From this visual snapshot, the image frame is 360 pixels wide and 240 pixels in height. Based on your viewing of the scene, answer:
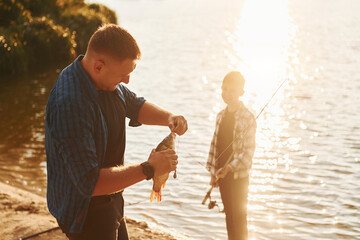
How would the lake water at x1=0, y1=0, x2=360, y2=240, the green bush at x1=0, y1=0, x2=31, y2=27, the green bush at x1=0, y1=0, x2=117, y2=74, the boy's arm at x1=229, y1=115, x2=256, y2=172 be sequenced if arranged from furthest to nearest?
1. the green bush at x1=0, y1=0, x2=31, y2=27
2. the green bush at x1=0, y1=0, x2=117, y2=74
3. the lake water at x1=0, y1=0, x2=360, y2=240
4. the boy's arm at x1=229, y1=115, x2=256, y2=172

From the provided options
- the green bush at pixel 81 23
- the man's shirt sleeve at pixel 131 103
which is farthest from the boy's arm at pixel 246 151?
the green bush at pixel 81 23

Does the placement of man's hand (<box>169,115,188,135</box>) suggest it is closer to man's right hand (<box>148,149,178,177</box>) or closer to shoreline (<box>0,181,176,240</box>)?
man's right hand (<box>148,149,178,177</box>)

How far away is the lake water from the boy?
6.78 feet

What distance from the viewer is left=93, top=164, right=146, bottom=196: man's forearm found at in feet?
9.54

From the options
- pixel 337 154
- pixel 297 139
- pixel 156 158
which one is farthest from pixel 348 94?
pixel 156 158

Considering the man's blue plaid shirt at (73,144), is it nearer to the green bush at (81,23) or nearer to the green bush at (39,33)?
the green bush at (39,33)

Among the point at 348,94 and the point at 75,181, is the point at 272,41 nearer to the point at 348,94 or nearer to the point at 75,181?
the point at 348,94

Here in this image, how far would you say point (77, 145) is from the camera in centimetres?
285

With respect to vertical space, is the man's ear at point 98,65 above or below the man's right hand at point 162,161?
above

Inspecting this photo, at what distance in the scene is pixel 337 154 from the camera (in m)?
12.0

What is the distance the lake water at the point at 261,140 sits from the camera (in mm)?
8500

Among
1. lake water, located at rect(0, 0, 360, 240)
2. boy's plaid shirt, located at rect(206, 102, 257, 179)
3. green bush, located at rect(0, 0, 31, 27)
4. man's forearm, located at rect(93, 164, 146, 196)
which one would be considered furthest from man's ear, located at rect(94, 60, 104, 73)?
green bush, located at rect(0, 0, 31, 27)

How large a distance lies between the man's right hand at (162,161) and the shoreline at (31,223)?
3865 millimetres

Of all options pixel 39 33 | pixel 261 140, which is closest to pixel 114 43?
pixel 261 140
